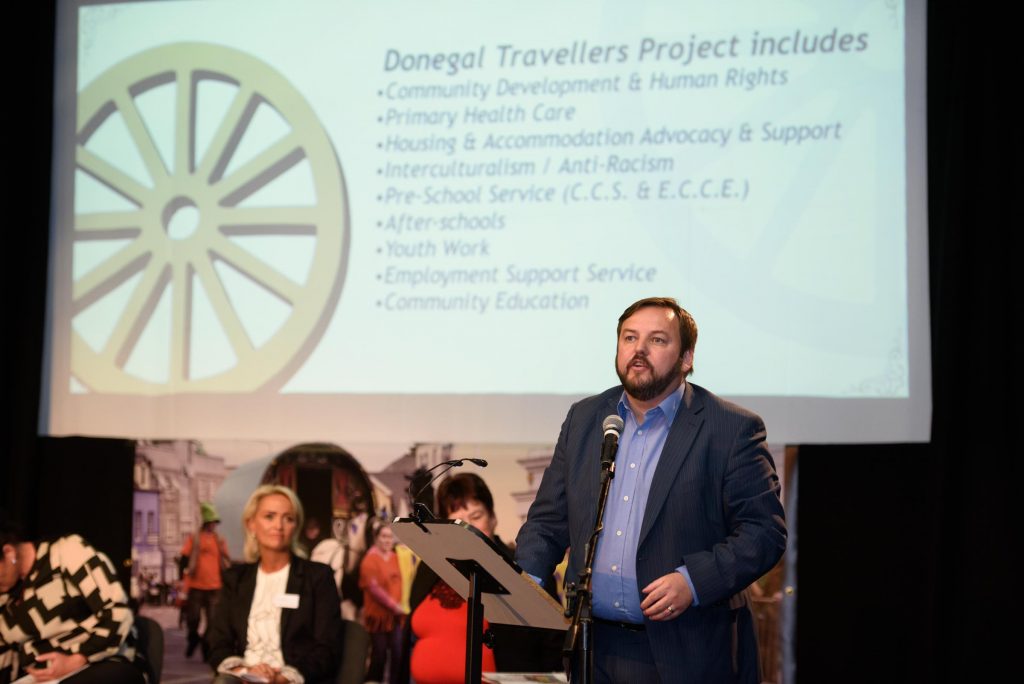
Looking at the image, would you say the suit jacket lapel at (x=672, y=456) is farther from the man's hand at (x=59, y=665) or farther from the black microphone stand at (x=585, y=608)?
the man's hand at (x=59, y=665)

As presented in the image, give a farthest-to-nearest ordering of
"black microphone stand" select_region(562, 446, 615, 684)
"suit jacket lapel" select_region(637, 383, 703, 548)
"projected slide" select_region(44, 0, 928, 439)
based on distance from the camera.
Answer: "projected slide" select_region(44, 0, 928, 439), "suit jacket lapel" select_region(637, 383, 703, 548), "black microphone stand" select_region(562, 446, 615, 684)

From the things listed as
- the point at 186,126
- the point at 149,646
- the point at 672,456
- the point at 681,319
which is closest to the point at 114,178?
the point at 186,126

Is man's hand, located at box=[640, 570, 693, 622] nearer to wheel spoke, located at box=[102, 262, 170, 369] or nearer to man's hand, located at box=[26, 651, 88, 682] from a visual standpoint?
man's hand, located at box=[26, 651, 88, 682]

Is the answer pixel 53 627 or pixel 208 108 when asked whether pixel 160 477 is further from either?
pixel 208 108

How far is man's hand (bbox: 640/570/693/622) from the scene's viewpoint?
2580 millimetres

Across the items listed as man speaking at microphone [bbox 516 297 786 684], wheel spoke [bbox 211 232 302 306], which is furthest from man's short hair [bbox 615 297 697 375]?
wheel spoke [bbox 211 232 302 306]

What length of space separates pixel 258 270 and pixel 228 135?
0.70 m

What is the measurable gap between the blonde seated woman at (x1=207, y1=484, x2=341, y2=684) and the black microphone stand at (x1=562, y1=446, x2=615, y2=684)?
2357 millimetres

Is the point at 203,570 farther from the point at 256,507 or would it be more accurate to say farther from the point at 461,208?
the point at 461,208

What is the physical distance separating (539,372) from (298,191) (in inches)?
A: 58.9

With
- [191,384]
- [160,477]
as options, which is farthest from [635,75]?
[160,477]

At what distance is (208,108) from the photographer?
548 cm

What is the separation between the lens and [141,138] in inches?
218

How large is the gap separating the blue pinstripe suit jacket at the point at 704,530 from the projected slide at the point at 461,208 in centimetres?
199
